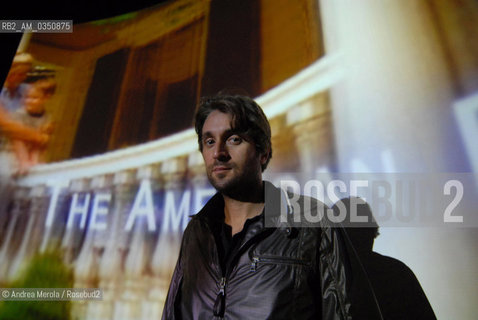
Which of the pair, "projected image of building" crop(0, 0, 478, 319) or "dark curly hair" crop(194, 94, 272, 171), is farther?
"projected image of building" crop(0, 0, 478, 319)

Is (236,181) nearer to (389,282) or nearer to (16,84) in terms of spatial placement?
(389,282)

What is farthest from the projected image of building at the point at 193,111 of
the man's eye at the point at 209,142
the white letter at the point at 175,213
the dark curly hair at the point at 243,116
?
the man's eye at the point at 209,142

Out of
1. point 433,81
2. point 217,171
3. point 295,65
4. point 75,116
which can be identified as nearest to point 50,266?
point 75,116

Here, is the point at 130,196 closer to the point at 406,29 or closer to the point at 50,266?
the point at 50,266

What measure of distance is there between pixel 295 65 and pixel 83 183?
4.20 ft

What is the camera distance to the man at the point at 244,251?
0.73m

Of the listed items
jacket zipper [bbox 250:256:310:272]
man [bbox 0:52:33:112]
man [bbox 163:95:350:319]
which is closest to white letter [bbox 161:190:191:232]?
man [bbox 163:95:350:319]

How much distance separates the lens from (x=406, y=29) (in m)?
1.30

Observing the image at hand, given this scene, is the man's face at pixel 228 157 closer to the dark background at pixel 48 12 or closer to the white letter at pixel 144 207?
the white letter at pixel 144 207

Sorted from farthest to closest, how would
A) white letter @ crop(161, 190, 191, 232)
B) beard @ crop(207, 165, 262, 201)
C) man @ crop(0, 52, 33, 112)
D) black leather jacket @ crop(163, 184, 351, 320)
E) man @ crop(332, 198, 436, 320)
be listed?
man @ crop(0, 52, 33, 112)
white letter @ crop(161, 190, 191, 232)
man @ crop(332, 198, 436, 320)
beard @ crop(207, 165, 262, 201)
black leather jacket @ crop(163, 184, 351, 320)

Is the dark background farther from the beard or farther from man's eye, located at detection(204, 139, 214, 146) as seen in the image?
the beard

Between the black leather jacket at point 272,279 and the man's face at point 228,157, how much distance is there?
125 millimetres

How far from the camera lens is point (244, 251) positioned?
814 mm

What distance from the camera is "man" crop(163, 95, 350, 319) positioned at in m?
0.73
